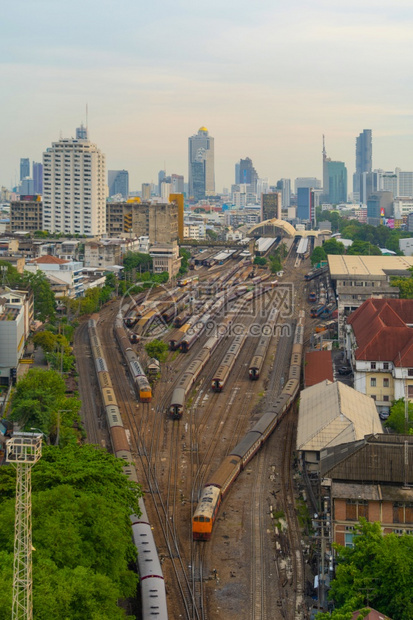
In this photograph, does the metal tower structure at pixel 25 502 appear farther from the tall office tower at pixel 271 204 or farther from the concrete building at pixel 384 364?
the tall office tower at pixel 271 204

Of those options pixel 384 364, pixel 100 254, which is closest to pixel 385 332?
pixel 384 364

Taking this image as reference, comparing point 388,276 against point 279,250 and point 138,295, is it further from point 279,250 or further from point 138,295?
point 279,250

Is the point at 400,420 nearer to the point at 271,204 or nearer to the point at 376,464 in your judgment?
the point at 376,464

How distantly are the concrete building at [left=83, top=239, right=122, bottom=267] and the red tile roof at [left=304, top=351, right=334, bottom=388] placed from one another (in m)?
42.7

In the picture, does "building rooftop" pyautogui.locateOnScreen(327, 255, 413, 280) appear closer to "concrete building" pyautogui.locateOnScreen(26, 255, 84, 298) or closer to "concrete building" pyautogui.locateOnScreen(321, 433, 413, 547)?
"concrete building" pyautogui.locateOnScreen(26, 255, 84, 298)

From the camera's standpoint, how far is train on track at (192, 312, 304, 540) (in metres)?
25.7

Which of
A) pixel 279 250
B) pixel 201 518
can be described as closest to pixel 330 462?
pixel 201 518

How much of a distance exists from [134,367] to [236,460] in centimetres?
1642

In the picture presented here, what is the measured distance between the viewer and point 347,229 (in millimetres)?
148000

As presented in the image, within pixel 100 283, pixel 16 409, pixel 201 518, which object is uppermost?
pixel 100 283

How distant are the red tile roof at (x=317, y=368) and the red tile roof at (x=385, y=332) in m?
2.03

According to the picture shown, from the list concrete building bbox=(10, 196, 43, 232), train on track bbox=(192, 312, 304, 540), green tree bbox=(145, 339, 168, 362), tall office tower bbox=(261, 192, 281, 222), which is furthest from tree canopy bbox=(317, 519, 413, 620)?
tall office tower bbox=(261, 192, 281, 222)

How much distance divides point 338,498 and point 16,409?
15.2 m

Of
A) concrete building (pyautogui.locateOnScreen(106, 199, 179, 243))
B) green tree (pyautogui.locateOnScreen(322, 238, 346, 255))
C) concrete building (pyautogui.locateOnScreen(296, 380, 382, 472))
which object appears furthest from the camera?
concrete building (pyautogui.locateOnScreen(106, 199, 179, 243))
